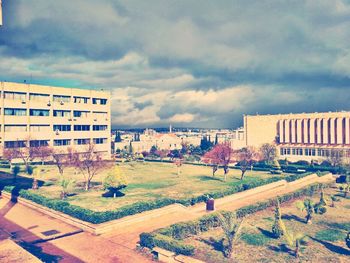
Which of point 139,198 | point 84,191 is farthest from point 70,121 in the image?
point 139,198

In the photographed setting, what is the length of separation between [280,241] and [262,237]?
47.9 inches

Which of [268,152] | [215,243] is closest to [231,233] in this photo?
[215,243]

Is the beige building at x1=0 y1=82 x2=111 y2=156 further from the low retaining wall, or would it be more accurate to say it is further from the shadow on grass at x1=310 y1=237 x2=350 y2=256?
the shadow on grass at x1=310 y1=237 x2=350 y2=256

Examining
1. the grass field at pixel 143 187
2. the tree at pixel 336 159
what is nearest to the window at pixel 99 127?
the grass field at pixel 143 187

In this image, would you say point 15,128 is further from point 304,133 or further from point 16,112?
point 304,133

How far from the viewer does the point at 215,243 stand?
20.3 m

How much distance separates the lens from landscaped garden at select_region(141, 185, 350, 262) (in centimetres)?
1800

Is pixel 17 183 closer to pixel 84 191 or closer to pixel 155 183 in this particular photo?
pixel 84 191

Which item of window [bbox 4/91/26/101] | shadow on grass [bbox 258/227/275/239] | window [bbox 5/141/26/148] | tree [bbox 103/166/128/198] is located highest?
window [bbox 4/91/26/101]

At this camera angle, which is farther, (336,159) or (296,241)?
(336,159)

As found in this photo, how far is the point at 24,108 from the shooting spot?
66.4 metres

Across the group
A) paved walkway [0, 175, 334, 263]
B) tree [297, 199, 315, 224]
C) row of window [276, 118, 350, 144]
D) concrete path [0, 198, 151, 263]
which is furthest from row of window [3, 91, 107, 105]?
tree [297, 199, 315, 224]

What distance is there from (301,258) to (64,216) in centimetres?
1744

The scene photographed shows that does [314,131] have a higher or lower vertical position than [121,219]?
higher
